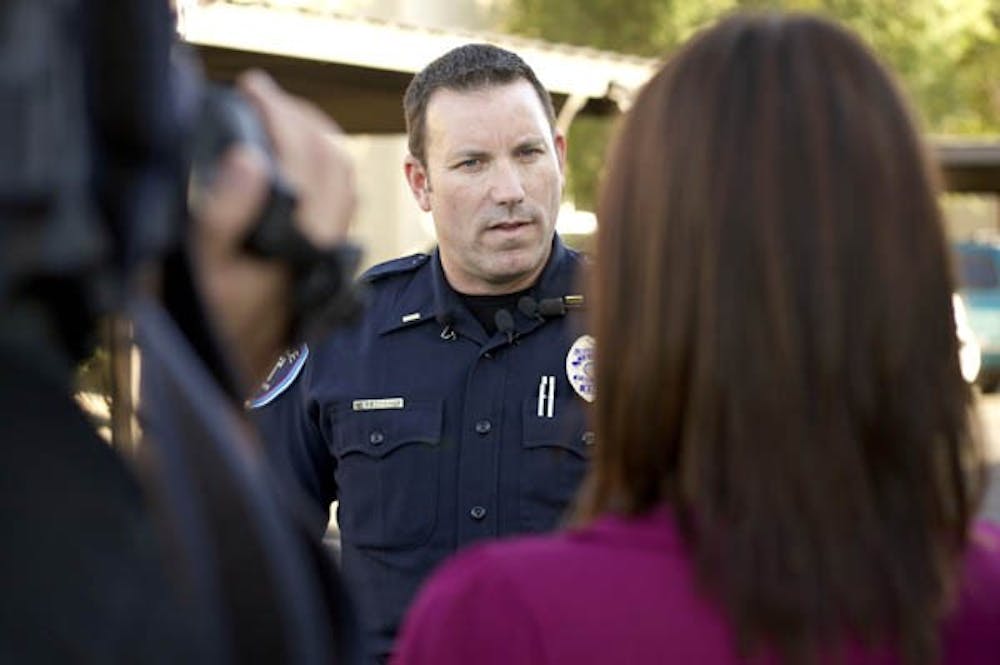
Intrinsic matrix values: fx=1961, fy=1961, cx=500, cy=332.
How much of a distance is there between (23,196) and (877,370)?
92 cm

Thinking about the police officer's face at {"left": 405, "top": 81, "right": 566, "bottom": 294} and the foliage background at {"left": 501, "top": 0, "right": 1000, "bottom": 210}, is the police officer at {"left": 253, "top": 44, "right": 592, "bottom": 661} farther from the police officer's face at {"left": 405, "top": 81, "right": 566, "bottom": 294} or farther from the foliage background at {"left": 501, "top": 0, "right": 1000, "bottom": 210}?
the foliage background at {"left": 501, "top": 0, "right": 1000, "bottom": 210}

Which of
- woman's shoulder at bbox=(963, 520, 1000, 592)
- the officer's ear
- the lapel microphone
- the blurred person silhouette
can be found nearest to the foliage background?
the officer's ear

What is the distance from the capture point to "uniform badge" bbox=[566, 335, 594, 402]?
4016mm

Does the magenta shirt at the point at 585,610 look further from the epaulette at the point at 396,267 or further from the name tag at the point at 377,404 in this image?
the epaulette at the point at 396,267

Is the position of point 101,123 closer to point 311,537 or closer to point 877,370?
point 311,537

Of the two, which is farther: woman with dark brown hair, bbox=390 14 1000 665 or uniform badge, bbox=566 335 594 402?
uniform badge, bbox=566 335 594 402

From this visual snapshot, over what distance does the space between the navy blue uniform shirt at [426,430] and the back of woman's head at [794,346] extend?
209 centimetres

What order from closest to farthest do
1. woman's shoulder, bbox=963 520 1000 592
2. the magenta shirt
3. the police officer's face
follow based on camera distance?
the magenta shirt → woman's shoulder, bbox=963 520 1000 592 → the police officer's face

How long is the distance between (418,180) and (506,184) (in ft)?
1.22

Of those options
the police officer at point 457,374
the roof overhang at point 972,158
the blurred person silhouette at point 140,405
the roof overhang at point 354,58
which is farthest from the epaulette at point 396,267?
the roof overhang at point 972,158

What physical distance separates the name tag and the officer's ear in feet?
2.04

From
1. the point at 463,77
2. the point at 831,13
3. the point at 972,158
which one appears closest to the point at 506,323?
the point at 463,77

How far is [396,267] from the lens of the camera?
4391 mm

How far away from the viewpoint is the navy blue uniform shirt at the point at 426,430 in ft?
12.9
